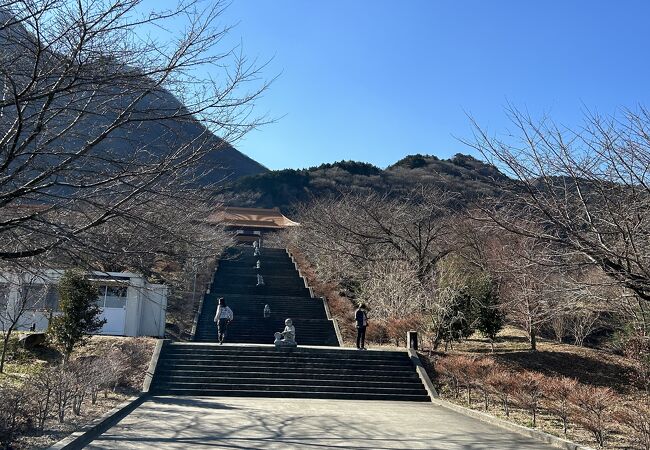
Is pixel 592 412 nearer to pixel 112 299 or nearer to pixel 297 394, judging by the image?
pixel 297 394

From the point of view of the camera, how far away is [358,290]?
94.7 ft

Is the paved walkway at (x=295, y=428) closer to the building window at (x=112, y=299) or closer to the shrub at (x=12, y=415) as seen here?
the shrub at (x=12, y=415)

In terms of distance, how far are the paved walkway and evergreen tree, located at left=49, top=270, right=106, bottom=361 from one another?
417 centimetres

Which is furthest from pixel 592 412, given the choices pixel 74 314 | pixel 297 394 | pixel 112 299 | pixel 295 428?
pixel 112 299

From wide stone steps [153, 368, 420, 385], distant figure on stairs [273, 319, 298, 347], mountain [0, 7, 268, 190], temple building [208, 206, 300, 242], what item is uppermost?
temple building [208, 206, 300, 242]

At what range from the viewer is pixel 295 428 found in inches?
384

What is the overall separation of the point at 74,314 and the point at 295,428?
8992 millimetres

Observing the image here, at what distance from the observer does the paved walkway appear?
8.25 m

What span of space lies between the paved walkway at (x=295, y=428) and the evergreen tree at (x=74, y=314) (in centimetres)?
417

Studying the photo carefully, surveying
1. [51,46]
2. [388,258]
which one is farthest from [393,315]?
[51,46]

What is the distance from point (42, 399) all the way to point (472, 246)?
23389 millimetres

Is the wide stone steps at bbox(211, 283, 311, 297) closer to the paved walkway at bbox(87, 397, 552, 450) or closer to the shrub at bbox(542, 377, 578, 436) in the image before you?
the paved walkway at bbox(87, 397, 552, 450)

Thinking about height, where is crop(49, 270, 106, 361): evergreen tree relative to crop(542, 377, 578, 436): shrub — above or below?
above

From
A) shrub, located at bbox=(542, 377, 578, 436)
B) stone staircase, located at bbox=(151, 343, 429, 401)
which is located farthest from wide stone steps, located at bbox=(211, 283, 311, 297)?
shrub, located at bbox=(542, 377, 578, 436)
